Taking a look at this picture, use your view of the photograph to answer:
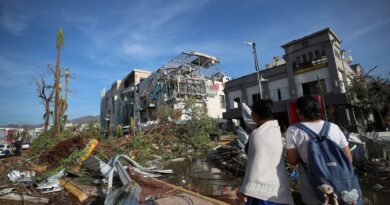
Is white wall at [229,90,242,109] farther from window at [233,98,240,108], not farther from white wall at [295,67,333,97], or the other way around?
white wall at [295,67,333,97]

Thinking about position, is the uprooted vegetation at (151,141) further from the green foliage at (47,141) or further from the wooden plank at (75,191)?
the wooden plank at (75,191)

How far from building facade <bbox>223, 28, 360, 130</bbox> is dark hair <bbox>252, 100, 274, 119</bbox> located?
17.7 metres

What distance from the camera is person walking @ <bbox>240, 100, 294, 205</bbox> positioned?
2.07 metres

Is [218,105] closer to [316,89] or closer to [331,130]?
[316,89]

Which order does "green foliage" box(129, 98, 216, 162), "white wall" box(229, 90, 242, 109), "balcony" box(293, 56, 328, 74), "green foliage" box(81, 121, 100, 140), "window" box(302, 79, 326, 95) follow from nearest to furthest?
"green foliage" box(129, 98, 216, 162) → "green foliage" box(81, 121, 100, 140) → "balcony" box(293, 56, 328, 74) → "window" box(302, 79, 326, 95) → "white wall" box(229, 90, 242, 109)

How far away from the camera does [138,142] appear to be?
11.7 m

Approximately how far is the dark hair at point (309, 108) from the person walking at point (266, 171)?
12.8 inches

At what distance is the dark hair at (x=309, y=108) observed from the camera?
218 cm

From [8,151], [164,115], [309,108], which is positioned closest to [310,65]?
[164,115]

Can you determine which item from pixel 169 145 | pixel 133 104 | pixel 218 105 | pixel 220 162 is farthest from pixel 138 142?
pixel 133 104

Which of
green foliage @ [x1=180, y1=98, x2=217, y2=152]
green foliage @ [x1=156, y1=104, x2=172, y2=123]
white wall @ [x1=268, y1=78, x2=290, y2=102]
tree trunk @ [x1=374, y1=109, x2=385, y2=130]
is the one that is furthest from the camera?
white wall @ [x1=268, y1=78, x2=290, y2=102]

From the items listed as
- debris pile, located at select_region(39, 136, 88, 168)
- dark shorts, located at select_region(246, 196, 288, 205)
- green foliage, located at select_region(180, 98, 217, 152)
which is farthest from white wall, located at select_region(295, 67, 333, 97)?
dark shorts, located at select_region(246, 196, 288, 205)

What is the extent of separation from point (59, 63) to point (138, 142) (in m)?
10.3

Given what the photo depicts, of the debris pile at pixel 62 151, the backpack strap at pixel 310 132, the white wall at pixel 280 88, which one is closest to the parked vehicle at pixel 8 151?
the debris pile at pixel 62 151
